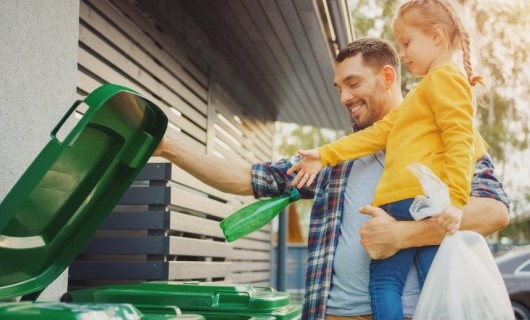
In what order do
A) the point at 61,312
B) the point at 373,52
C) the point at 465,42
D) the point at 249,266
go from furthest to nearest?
the point at 249,266, the point at 373,52, the point at 465,42, the point at 61,312

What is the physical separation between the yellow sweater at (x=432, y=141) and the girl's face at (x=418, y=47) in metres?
0.11

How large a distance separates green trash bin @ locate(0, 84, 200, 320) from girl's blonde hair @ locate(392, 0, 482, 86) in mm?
915

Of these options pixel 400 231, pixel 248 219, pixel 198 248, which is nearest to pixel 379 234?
pixel 400 231

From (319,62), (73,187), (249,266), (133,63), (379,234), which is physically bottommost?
(379,234)

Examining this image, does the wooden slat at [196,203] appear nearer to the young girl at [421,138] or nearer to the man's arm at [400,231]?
the young girl at [421,138]

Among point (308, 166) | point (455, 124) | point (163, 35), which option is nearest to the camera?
point (455, 124)

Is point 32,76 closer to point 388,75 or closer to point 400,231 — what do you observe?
point 388,75

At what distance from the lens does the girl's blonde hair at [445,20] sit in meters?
2.42

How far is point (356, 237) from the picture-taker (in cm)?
254

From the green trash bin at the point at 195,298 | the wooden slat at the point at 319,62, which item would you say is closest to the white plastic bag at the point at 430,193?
the green trash bin at the point at 195,298

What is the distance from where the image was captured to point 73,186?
227 centimetres

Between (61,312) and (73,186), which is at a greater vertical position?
(73,186)

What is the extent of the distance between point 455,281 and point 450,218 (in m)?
0.18

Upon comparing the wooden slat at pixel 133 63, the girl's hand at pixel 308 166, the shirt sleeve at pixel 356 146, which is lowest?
the girl's hand at pixel 308 166
